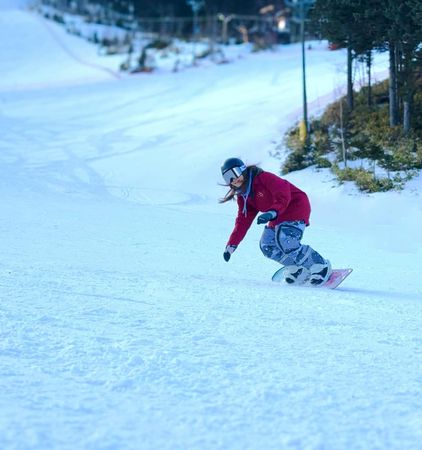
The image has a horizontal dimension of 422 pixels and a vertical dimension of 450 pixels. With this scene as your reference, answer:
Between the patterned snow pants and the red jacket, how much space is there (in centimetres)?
6

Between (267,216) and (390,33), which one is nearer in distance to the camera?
(267,216)

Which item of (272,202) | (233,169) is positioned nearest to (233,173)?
(233,169)

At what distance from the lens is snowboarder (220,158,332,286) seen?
18.8 feet

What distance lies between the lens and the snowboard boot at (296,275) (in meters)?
6.31

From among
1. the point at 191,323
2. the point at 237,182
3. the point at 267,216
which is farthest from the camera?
the point at 237,182

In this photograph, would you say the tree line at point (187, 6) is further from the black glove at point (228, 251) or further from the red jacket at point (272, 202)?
the black glove at point (228, 251)

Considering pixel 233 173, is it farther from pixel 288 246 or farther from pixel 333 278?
pixel 333 278

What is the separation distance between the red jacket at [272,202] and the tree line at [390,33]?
7.02m

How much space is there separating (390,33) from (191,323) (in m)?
9.68

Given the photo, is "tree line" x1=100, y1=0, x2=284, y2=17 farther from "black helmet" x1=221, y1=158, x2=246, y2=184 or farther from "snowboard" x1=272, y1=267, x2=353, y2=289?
"black helmet" x1=221, y1=158, x2=246, y2=184

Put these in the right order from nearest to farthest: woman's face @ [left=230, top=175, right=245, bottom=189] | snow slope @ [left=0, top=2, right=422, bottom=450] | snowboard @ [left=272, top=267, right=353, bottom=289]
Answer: snow slope @ [left=0, top=2, right=422, bottom=450] → woman's face @ [left=230, top=175, right=245, bottom=189] → snowboard @ [left=272, top=267, right=353, bottom=289]

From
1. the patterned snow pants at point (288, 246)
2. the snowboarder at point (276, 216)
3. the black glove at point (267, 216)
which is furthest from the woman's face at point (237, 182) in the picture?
the patterned snow pants at point (288, 246)

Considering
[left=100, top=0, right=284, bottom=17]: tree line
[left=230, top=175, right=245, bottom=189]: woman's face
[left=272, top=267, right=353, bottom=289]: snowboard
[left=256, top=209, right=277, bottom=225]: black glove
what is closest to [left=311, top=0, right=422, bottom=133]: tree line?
[left=272, top=267, right=353, bottom=289]: snowboard

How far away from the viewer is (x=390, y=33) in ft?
41.6
